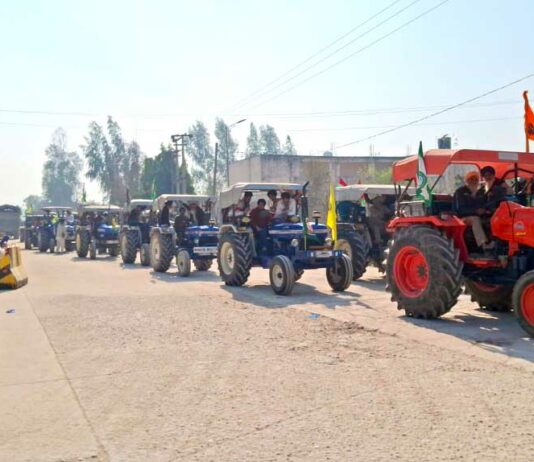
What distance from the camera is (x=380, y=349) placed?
6.66 meters

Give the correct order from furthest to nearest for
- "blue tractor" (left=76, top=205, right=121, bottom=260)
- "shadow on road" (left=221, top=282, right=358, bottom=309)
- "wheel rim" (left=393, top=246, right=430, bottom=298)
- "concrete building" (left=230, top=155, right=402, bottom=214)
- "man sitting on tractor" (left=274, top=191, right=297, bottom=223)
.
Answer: "concrete building" (left=230, top=155, right=402, bottom=214), "blue tractor" (left=76, top=205, right=121, bottom=260), "man sitting on tractor" (left=274, top=191, right=297, bottom=223), "shadow on road" (left=221, top=282, right=358, bottom=309), "wheel rim" (left=393, top=246, right=430, bottom=298)

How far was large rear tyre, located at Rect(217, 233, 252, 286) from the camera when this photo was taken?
12430 millimetres

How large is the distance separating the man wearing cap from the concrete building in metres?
38.2

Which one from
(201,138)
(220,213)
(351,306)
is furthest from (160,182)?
(351,306)

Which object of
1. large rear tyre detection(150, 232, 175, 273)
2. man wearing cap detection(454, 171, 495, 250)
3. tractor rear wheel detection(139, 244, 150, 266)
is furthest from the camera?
tractor rear wheel detection(139, 244, 150, 266)

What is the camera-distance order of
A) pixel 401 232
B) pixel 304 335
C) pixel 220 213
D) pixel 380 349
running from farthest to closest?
pixel 220 213 < pixel 401 232 < pixel 304 335 < pixel 380 349

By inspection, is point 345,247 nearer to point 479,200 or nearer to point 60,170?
point 479,200

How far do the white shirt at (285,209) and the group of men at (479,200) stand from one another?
4.89 m

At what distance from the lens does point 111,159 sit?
8050cm

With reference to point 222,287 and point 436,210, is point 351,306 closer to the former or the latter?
point 436,210

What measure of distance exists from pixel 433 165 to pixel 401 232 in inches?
48.5

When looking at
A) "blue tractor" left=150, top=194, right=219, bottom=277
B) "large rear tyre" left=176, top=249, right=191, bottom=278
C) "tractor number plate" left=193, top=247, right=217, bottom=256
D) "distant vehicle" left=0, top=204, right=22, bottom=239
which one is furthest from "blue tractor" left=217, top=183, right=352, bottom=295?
"distant vehicle" left=0, top=204, right=22, bottom=239

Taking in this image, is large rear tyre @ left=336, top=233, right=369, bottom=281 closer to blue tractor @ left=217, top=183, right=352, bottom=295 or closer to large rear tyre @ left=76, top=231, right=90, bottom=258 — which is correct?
blue tractor @ left=217, top=183, right=352, bottom=295

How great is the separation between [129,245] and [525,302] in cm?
1505
